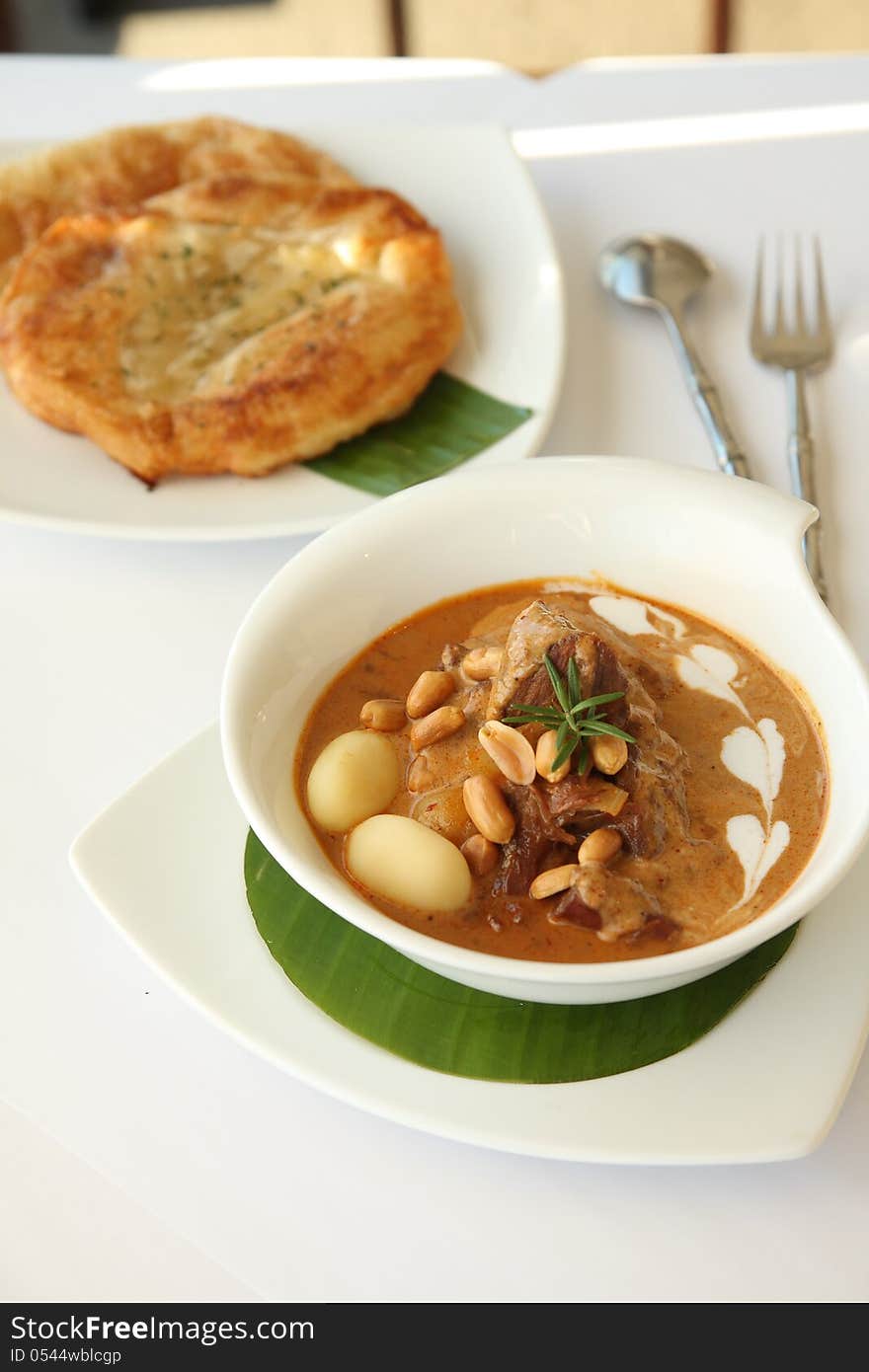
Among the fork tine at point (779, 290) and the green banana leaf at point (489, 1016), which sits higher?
the fork tine at point (779, 290)

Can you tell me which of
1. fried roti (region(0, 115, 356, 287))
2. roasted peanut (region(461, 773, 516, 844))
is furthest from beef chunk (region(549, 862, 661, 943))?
fried roti (region(0, 115, 356, 287))

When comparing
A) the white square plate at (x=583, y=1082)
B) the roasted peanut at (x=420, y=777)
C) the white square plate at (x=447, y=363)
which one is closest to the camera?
the white square plate at (x=583, y=1082)

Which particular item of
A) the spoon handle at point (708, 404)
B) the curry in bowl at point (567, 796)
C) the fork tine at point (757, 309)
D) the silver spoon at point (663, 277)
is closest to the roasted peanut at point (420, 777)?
the curry in bowl at point (567, 796)

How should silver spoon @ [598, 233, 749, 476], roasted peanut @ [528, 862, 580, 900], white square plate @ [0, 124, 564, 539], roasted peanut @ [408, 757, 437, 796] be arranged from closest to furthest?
roasted peanut @ [528, 862, 580, 900] < roasted peanut @ [408, 757, 437, 796] < white square plate @ [0, 124, 564, 539] < silver spoon @ [598, 233, 749, 476]

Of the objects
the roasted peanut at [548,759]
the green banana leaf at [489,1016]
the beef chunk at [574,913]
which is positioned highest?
the roasted peanut at [548,759]

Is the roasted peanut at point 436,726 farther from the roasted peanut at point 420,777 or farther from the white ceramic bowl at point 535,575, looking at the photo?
the white ceramic bowl at point 535,575

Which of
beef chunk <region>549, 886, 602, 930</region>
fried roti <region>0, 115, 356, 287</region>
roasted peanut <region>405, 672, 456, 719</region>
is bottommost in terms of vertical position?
beef chunk <region>549, 886, 602, 930</region>

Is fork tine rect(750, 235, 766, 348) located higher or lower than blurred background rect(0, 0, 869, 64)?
higher

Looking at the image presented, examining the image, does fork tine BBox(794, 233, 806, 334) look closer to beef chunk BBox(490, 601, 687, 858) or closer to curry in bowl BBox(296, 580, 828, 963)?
curry in bowl BBox(296, 580, 828, 963)
